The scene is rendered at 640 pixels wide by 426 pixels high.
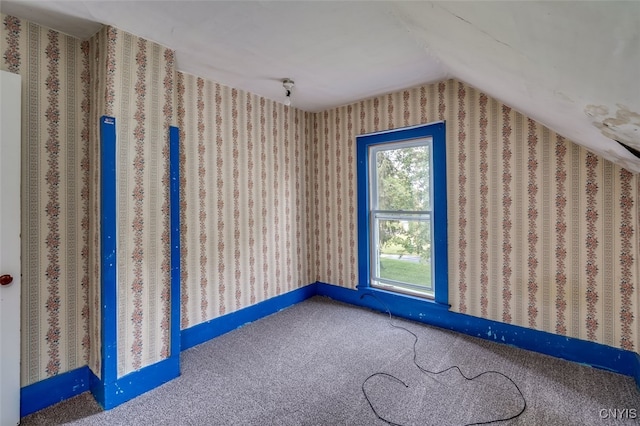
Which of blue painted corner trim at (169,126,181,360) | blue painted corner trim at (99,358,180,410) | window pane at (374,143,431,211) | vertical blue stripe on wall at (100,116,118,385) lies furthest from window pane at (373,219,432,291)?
vertical blue stripe on wall at (100,116,118,385)

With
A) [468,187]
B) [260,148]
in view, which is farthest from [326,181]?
[468,187]

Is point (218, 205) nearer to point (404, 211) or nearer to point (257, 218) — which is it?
point (257, 218)

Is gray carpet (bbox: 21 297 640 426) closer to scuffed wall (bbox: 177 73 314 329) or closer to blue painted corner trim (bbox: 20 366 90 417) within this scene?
blue painted corner trim (bbox: 20 366 90 417)

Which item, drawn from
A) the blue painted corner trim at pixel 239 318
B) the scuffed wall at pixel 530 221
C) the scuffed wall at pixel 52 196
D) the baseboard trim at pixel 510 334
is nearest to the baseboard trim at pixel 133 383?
the scuffed wall at pixel 52 196

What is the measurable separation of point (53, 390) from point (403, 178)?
3.37 meters

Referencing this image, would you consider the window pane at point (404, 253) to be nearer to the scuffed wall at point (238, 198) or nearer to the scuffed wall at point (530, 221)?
the scuffed wall at point (530, 221)

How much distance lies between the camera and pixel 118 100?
197cm

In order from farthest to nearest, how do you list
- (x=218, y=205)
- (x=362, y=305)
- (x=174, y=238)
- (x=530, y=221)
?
(x=362, y=305)
(x=218, y=205)
(x=530, y=221)
(x=174, y=238)

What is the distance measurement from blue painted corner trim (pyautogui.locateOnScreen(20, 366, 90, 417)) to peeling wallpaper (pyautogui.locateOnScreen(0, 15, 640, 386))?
0.18ft

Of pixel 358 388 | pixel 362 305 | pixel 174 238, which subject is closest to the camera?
pixel 358 388

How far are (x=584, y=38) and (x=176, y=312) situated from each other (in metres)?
2.59

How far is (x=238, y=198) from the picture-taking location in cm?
312

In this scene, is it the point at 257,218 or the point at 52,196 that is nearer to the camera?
the point at 52,196

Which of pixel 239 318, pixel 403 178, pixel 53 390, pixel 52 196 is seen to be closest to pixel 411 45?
pixel 403 178
